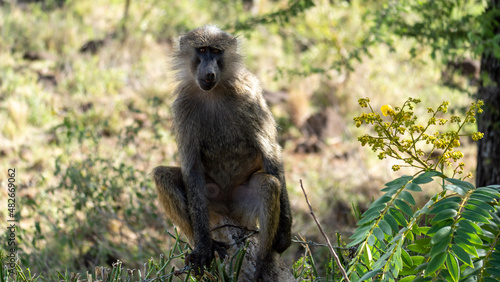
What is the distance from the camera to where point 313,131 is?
11.3 metres

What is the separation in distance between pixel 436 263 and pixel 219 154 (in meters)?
2.36

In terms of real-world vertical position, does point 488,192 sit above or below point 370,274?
above

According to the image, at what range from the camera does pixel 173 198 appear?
4.00 metres

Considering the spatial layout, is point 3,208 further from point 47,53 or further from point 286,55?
point 286,55

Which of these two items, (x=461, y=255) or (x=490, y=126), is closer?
(x=461, y=255)

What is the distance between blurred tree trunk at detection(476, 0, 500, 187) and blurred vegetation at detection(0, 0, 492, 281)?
0.71m

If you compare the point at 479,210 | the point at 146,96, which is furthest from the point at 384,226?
the point at 146,96

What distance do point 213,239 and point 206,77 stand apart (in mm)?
1246

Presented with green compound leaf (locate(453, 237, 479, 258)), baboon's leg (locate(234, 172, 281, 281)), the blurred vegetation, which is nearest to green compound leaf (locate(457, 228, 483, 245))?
green compound leaf (locate(453, 237, 479, 258))

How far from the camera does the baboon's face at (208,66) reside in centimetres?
409

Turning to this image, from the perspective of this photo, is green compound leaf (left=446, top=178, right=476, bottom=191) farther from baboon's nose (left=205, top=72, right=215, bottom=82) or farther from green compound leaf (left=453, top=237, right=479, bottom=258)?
baboon's nose (left=205, top=72, right=215, bottom=82)

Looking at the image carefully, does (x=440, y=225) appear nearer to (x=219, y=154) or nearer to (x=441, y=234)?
(x=441, y=234)

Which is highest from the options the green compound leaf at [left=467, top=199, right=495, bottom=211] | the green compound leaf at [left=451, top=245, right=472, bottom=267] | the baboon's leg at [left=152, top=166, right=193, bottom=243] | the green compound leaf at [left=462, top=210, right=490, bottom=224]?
the green compound leaf at [left=467, top=199, right=495, bottom=211]

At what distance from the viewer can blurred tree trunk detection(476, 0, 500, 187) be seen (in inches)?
221
